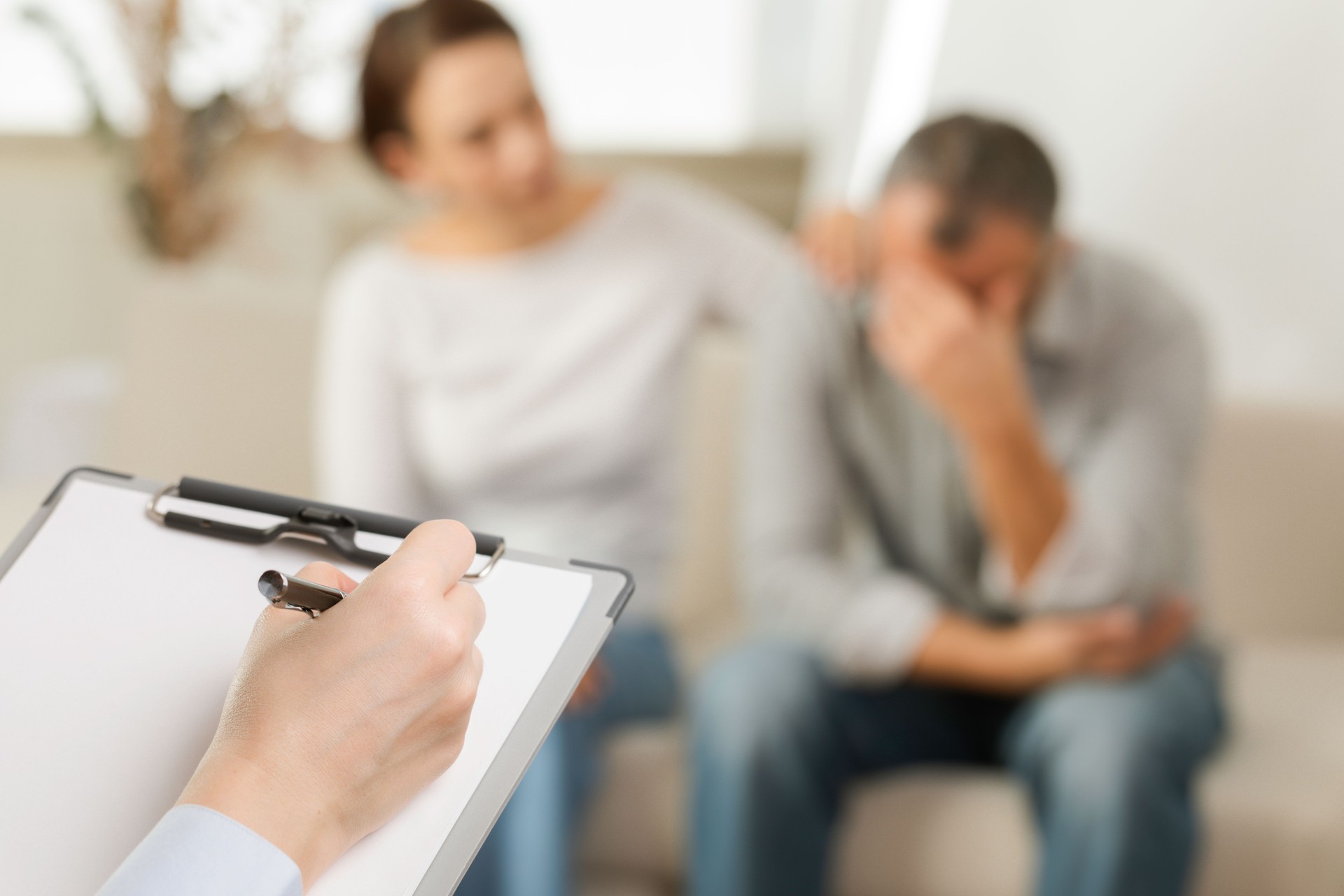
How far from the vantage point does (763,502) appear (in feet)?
3.66

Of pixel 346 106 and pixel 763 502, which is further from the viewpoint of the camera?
pixel 346 106

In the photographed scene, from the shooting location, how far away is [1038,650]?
101 cm

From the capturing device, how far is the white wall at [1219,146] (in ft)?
4.31

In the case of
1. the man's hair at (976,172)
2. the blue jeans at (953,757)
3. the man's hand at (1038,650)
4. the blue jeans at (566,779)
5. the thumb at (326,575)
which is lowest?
the blue jeans at (566,779)

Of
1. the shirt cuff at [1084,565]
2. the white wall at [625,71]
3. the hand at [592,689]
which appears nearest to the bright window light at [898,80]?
the white wall at [625,71]

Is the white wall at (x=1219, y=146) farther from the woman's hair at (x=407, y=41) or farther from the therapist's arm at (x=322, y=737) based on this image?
the therapist's arm at (x=322, y=737)

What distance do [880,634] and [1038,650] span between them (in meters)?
0.14

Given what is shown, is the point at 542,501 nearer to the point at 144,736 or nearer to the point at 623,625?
the point at 623,625

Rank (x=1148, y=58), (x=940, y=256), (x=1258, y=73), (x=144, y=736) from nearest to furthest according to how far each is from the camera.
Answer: (x=144, y=736) < (x=940, y=256) < (x=1258, y=73) < (x=1148, y=58)

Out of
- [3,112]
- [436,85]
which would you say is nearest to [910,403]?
[436,85]

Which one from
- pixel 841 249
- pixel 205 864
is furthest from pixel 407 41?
pixel 205 864

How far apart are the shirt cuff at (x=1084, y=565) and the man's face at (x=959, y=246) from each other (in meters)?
0.23

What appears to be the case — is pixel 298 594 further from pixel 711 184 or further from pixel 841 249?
pixel 711 184

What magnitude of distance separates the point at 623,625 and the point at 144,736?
0.75 metres
